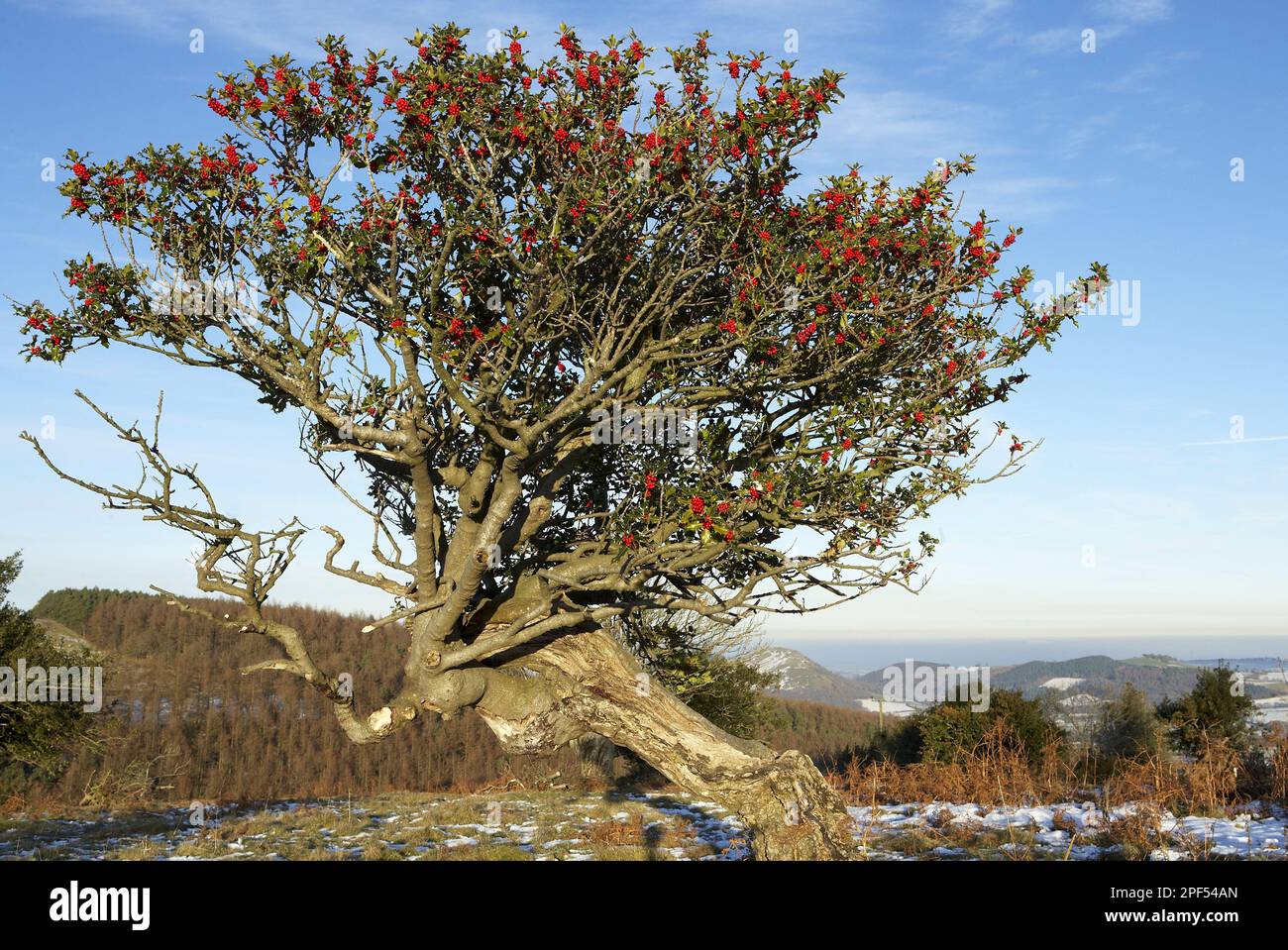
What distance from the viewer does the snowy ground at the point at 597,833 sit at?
14094 millimetres

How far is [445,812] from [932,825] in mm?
11676

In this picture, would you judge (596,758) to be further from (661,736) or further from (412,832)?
(661,736)

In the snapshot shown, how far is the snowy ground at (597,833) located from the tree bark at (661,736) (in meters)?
1.48

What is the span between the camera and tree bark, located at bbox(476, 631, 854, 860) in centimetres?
1200

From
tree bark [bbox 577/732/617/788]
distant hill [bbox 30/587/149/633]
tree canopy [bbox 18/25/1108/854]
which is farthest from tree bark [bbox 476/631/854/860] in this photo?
distant hill [bbox 30/587/149/633]

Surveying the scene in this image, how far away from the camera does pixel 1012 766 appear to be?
19203mm

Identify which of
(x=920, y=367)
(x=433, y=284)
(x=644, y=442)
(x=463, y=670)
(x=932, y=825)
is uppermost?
(x=433, y=284)

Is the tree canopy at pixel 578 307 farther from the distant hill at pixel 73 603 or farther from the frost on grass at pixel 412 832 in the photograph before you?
the distant hill at pixel 73 603

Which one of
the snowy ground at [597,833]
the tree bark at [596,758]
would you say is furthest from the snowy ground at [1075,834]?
the tree bark at [596,758]

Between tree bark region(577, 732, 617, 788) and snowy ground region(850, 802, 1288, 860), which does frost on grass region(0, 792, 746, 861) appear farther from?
tree bark region(577, 732, 617, 788)

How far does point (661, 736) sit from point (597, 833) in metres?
5.87
